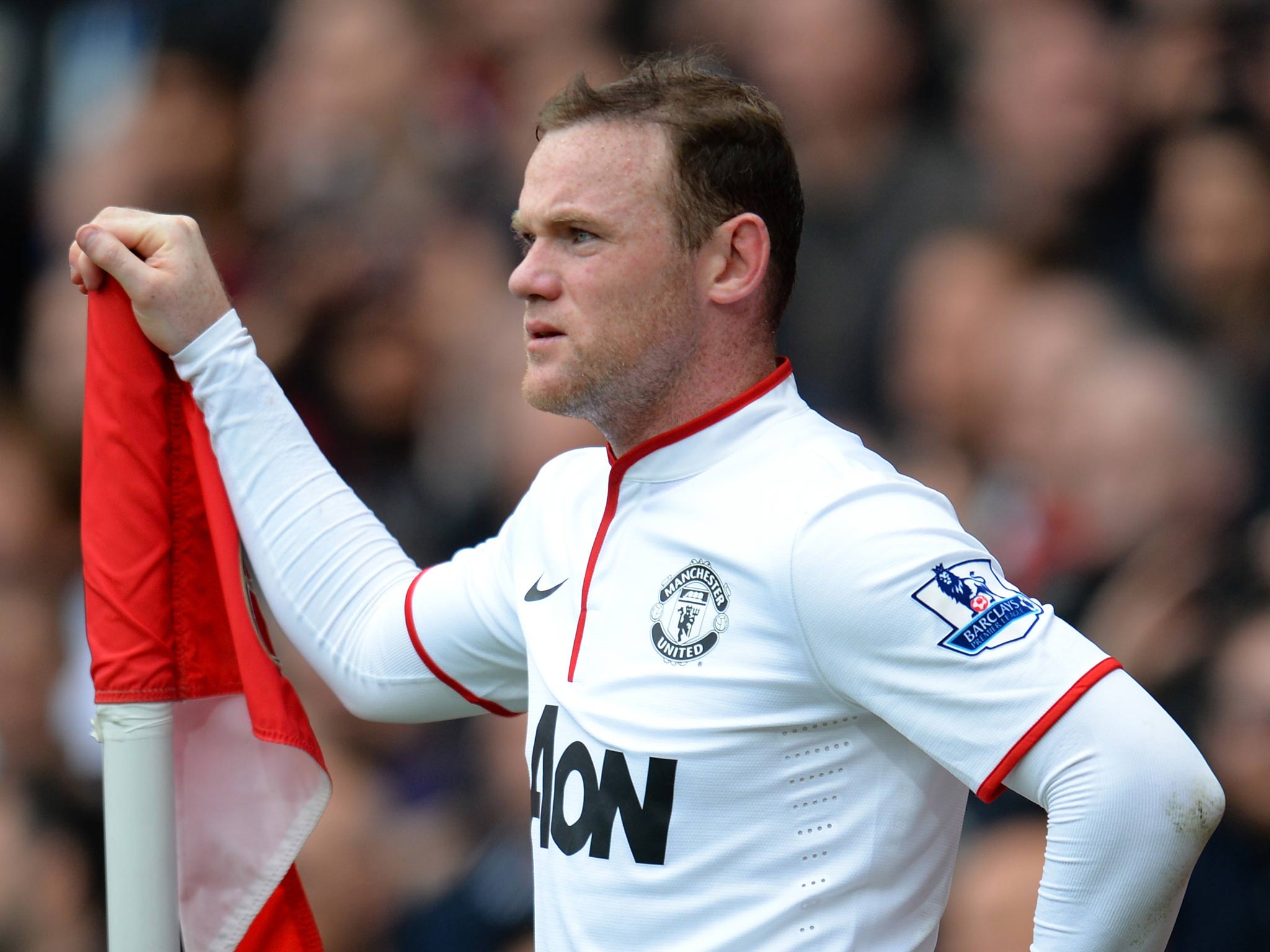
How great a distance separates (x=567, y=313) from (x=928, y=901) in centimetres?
80

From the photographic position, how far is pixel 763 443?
1.67 meters

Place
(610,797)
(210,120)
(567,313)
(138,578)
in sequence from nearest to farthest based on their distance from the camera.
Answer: (610,797), (567,313), (138,578), (210,120)

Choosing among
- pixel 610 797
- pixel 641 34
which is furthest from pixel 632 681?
pixel 641 34

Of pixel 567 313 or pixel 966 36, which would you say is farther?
pixel 966 36

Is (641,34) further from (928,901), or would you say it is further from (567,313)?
(928,901)

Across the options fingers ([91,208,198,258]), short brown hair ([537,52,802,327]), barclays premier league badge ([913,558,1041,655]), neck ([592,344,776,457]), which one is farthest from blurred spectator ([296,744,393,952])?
barclays premier league badge ([913,558,1041,655])

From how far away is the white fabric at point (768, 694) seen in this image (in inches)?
56.4

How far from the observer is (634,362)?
1.70 meters

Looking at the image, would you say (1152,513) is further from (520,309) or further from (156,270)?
(156,270)

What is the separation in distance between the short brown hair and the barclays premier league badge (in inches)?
19.3

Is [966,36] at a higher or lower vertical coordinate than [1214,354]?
higher

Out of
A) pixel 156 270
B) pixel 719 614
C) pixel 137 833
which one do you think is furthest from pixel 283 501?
pixel 719 614

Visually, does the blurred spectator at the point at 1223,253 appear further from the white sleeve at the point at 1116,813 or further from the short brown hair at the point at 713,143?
the white sleeve at the point at 1116,813

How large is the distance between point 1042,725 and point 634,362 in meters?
0.64
